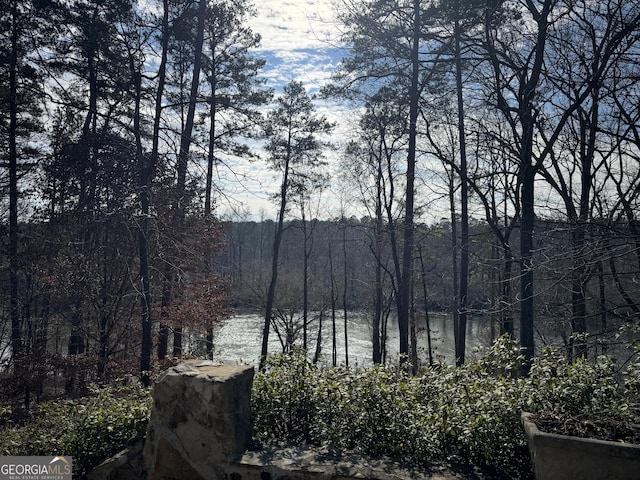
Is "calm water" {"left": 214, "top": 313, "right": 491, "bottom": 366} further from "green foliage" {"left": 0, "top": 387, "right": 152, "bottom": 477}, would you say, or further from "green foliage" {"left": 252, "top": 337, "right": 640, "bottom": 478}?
"green foliage" {"left": 252, "top": 337, "right": 640, "bottom": 478}

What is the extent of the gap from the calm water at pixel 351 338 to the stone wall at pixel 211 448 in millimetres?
14330

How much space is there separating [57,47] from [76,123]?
6.66 feet

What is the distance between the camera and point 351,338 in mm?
25422

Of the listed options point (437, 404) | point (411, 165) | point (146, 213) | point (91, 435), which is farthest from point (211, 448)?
point (411, 165)

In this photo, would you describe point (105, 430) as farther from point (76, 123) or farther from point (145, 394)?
point (76, 123)

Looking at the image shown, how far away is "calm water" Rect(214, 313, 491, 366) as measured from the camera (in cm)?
1919

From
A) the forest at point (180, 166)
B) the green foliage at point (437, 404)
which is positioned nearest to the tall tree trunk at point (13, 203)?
the forest at point (180, 166)

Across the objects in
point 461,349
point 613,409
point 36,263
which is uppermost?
point 36,263

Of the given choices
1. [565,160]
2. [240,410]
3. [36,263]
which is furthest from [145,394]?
[565,160]

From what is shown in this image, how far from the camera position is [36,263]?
8391mm

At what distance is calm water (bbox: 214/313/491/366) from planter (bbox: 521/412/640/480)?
1538cm

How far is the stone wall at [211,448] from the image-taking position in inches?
108

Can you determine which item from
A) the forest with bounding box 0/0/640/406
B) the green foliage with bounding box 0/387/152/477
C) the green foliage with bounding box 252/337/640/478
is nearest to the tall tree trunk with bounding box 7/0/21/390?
the forest with bounding box 0/0/640/406

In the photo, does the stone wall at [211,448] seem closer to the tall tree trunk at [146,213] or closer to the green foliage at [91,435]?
the green foliage at [91,435]
